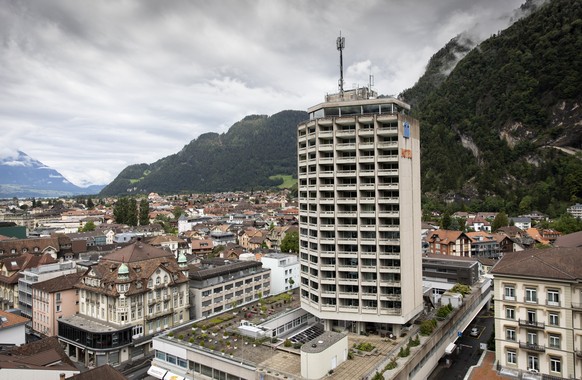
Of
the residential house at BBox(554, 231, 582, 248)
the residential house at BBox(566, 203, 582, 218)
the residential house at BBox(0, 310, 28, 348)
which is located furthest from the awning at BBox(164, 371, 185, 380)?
the residential house at BBox(566, 203, 582, 218)

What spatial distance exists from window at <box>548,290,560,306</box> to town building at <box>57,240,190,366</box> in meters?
58.3

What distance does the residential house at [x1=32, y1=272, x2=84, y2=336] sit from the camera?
7538 centimetres

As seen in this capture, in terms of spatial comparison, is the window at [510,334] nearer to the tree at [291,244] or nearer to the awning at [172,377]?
the awning at [172,377]

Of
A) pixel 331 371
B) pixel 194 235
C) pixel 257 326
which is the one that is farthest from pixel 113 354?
pixel 194 235

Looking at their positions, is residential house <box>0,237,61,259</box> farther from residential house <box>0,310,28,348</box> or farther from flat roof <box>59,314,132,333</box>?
residential house <box>0,310,28,348</box>


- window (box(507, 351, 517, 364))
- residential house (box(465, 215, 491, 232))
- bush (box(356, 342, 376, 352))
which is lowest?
window (box(507, 351, 517, 364))

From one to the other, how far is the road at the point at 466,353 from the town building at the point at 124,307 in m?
45.4

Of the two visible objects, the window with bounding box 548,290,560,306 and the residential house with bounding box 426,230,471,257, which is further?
the residential house with bounding box 426,230,471,257

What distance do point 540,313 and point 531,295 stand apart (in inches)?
87.0

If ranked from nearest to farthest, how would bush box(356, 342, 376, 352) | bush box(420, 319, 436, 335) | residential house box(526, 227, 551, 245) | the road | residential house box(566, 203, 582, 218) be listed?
bush box(356, 342, 376, 352), bush box(420, 319, 436, 335), the road, residential house box(526, 227, 551, 245), residential house box(566, 203, 582, 218)

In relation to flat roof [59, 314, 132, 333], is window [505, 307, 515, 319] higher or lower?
higher

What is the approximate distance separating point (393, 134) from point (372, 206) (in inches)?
426

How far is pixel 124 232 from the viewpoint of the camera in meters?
174

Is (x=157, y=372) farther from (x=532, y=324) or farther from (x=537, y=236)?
(x=537, y=236)
